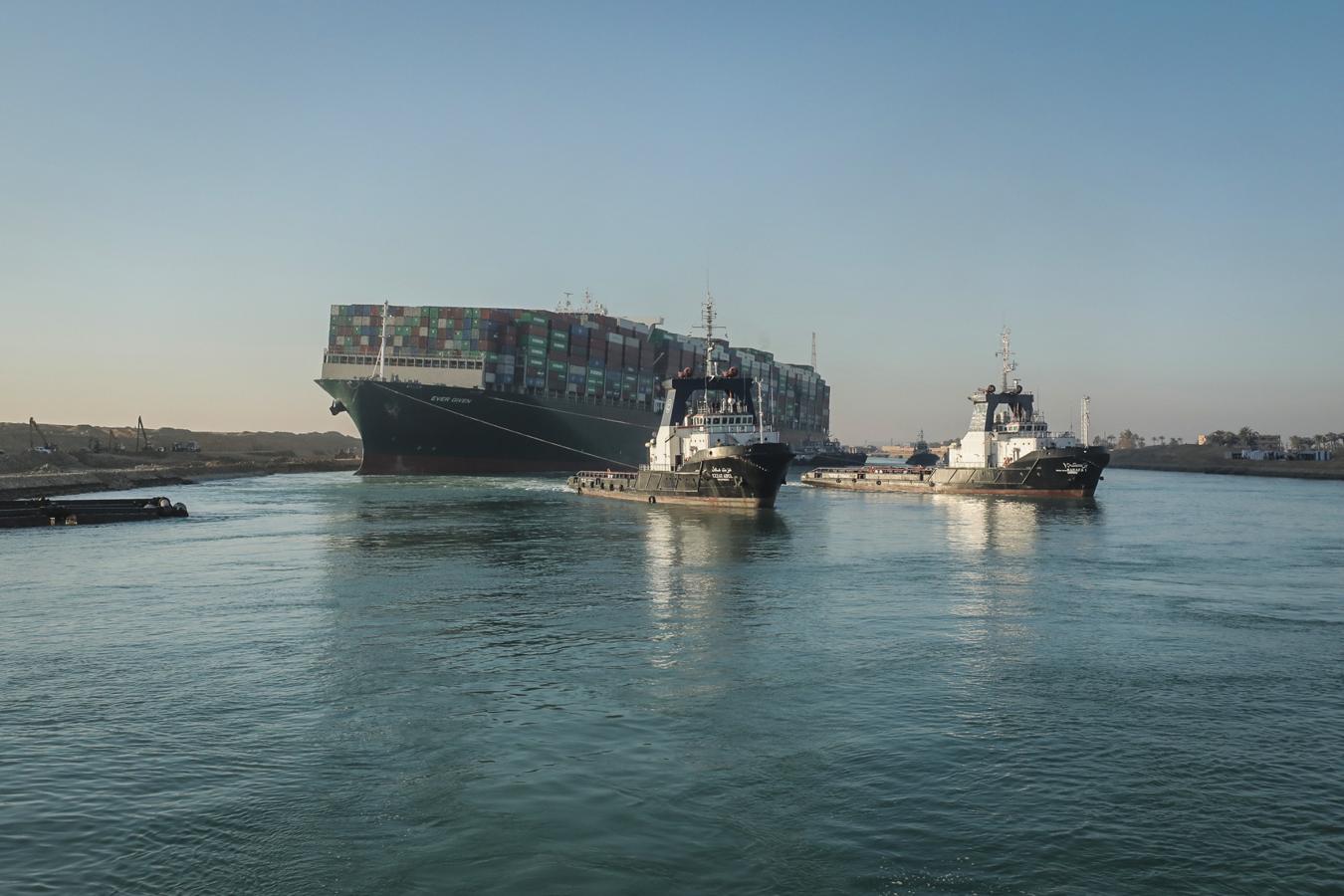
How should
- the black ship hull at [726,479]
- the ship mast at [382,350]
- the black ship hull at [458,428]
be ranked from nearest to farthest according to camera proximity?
the black ship hull at [726,479]
the black ship hull at [458,428]
the ship mast at [382,350]

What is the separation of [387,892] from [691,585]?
2203 cm

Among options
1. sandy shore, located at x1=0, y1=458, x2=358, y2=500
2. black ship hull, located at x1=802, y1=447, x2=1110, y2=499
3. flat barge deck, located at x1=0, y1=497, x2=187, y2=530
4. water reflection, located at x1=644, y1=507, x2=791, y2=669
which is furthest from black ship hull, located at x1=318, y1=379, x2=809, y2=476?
water reflection, located at x1=644, y1=507, x2=791, y2=669

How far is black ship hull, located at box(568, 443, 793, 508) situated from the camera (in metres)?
59.3

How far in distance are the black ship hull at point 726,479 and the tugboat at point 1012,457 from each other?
2789cm

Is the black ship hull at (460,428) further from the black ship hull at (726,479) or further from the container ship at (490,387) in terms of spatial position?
the black ship hull at (726,479)

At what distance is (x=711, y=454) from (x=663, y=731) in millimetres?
47173

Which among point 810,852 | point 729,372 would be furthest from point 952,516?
point 810,852

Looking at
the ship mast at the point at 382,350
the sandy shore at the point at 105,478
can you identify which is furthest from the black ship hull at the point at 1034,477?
the sandy shore at the point at 105,478

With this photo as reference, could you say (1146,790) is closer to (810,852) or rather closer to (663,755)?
(810,852)

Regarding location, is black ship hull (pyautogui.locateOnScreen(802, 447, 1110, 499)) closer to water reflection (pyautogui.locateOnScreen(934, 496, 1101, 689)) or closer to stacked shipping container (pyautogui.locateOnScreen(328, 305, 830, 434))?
water reflection (pyautogui.locateOnScreen(934, 496, 1101, 689))

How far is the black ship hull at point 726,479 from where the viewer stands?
194 feet

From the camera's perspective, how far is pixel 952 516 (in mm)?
63469

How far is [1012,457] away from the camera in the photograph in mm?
80625

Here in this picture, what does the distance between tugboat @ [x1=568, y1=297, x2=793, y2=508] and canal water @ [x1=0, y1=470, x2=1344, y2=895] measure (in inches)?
1004
